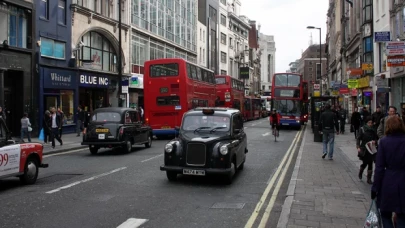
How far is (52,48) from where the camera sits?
2472 centimetres

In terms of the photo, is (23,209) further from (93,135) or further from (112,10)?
(112,10)

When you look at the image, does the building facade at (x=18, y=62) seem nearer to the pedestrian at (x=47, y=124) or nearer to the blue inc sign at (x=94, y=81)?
the pedestrian at (x=47, y=124)

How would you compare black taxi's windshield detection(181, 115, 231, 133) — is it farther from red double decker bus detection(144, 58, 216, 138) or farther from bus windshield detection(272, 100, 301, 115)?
bus windshield detection(272, 100, 301, 115)

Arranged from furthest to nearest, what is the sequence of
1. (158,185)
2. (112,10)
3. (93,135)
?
(112,10) → (93,135) → (158,185)

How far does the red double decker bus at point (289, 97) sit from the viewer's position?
32.9 meters

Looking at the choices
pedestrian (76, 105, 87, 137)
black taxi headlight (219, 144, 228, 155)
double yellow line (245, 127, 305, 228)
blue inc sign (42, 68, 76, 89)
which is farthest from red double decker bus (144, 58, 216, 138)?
black taxi headlight (219, 144, 228, 155)

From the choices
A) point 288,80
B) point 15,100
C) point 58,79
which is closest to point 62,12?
point 58,79

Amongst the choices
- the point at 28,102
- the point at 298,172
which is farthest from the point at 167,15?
the point at 298,172

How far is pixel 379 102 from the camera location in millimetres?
29094

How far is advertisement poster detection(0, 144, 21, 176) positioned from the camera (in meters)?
8.49

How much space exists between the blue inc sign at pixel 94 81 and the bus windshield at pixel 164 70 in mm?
7262

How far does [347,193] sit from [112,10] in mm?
27090

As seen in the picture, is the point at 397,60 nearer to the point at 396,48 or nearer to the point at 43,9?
the point at 396,48

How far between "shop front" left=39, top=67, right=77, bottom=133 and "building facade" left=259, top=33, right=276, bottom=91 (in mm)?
126691
